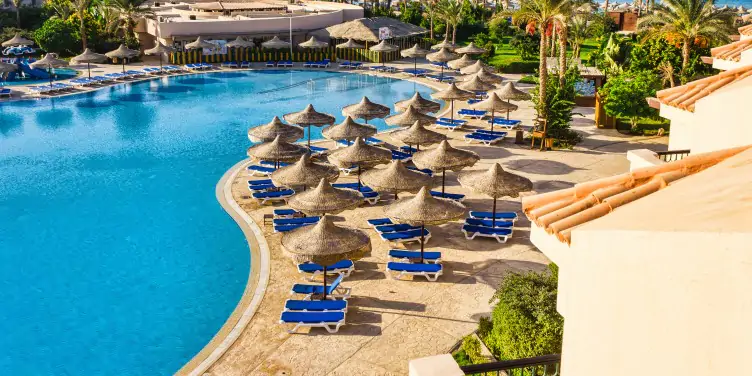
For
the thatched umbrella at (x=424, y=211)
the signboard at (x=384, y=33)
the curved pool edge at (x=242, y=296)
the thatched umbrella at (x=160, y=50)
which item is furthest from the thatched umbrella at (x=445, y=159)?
the thatched umbrella at (x=160, y=50)

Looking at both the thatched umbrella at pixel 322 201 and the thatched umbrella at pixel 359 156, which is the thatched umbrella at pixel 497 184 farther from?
the thatched umbrella at pixel 359 156

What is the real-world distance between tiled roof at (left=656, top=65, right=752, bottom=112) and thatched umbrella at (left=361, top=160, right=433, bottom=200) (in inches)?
362

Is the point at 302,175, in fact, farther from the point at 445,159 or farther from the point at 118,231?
the point at 118,231

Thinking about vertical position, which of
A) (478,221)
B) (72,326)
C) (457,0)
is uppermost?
(457,0)

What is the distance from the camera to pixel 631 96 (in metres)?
31.3

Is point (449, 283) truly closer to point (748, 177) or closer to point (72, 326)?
point (72, 326)

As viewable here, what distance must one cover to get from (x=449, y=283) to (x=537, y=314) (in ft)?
15.7

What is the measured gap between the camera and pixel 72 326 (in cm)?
1673

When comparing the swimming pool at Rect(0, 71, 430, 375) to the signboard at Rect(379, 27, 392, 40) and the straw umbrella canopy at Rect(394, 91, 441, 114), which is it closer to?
the straw umbrella canopy at Rect(394, 91, 441, 114)

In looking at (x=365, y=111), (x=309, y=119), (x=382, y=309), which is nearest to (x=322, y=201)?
(x=382, y=309)

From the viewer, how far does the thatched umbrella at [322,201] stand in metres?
19.4

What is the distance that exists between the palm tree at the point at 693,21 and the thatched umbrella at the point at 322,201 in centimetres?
2203

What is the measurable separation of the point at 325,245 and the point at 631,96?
66.9ft

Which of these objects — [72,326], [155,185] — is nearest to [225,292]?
[72,326]
